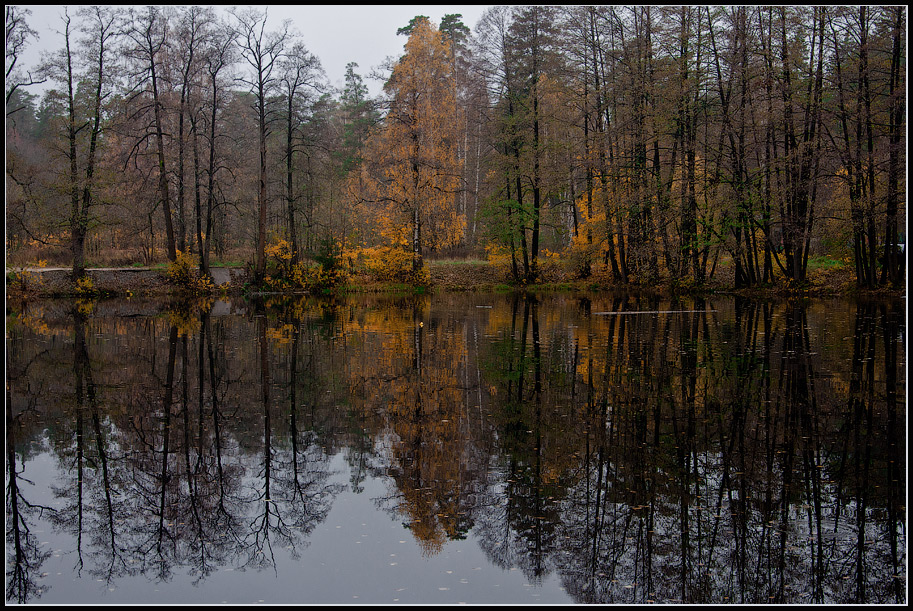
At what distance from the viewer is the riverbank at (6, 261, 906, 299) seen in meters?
27.9

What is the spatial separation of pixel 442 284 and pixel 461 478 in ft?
97.6

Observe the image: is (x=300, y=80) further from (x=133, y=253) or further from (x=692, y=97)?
(x=692, y=97)

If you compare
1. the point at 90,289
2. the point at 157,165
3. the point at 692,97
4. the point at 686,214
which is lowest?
the point at 90,289

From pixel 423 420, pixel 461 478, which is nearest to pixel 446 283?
pixel 423 420

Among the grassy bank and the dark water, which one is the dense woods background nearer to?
the grassy bank

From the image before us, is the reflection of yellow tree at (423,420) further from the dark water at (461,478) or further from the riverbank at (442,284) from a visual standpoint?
the riverbank at (442,284)

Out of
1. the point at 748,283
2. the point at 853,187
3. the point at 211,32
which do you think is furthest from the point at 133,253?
the point at 853,187

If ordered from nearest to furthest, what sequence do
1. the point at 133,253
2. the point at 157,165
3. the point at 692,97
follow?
the point at 692,97, the point at 157,165, the point at 133,253

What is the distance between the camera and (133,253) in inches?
1432

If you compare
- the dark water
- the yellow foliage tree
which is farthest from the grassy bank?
the dark water

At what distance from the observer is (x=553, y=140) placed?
109 ft

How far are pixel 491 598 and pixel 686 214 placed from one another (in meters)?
28.0

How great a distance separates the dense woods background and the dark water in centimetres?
1654

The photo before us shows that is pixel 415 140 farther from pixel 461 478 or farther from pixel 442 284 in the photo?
pixel 461 478
